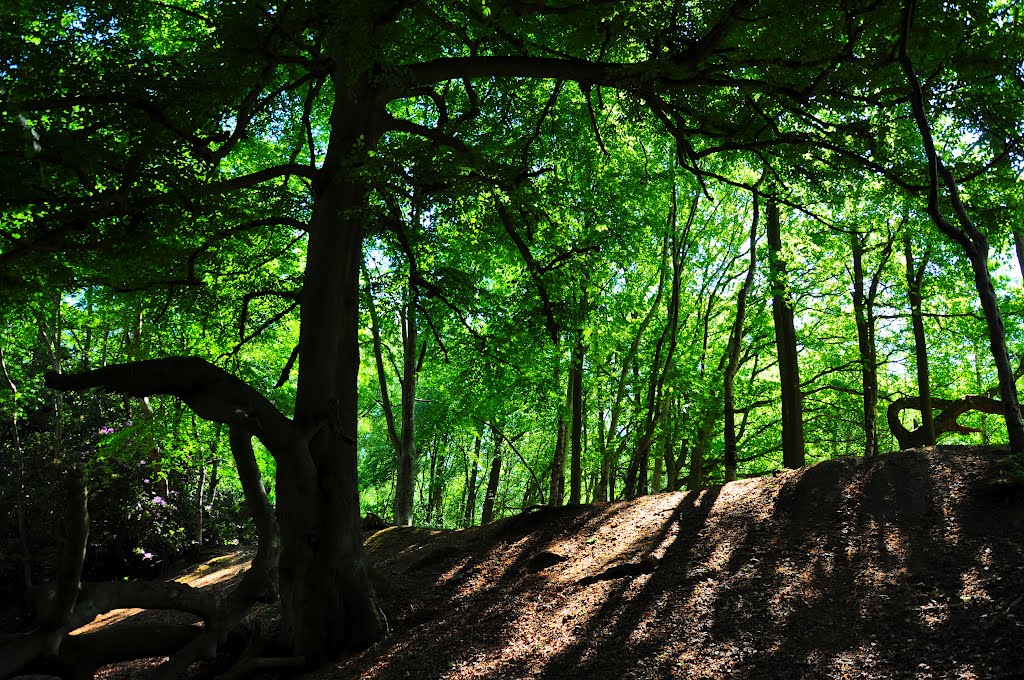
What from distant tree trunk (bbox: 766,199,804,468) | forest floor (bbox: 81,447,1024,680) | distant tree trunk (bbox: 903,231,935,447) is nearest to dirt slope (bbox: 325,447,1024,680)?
forest floor (bbox: 81,447,1024,680)

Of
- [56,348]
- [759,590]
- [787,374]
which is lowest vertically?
[759,590]

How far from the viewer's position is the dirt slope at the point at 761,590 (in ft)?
12.9

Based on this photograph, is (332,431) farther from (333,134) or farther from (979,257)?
(979,257)

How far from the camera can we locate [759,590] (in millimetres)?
4926

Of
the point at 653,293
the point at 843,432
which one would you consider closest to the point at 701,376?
the point at 653,293

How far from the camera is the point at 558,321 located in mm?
8609

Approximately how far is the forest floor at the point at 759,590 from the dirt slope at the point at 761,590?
0.05ft

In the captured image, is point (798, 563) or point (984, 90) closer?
point (798, 563)

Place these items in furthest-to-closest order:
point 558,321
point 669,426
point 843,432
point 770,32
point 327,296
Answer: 1. point 843,432
2. point 669,426
3. point 558,321
4. point 327,296
5. point 770,32

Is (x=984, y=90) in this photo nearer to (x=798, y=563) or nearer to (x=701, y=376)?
(x=798, y=563)

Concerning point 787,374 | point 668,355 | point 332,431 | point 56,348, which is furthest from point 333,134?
point 56,348

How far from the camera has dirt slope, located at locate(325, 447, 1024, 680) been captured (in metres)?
3.92

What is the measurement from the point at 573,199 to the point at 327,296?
12.8 ft

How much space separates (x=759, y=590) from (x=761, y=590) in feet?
0.05
